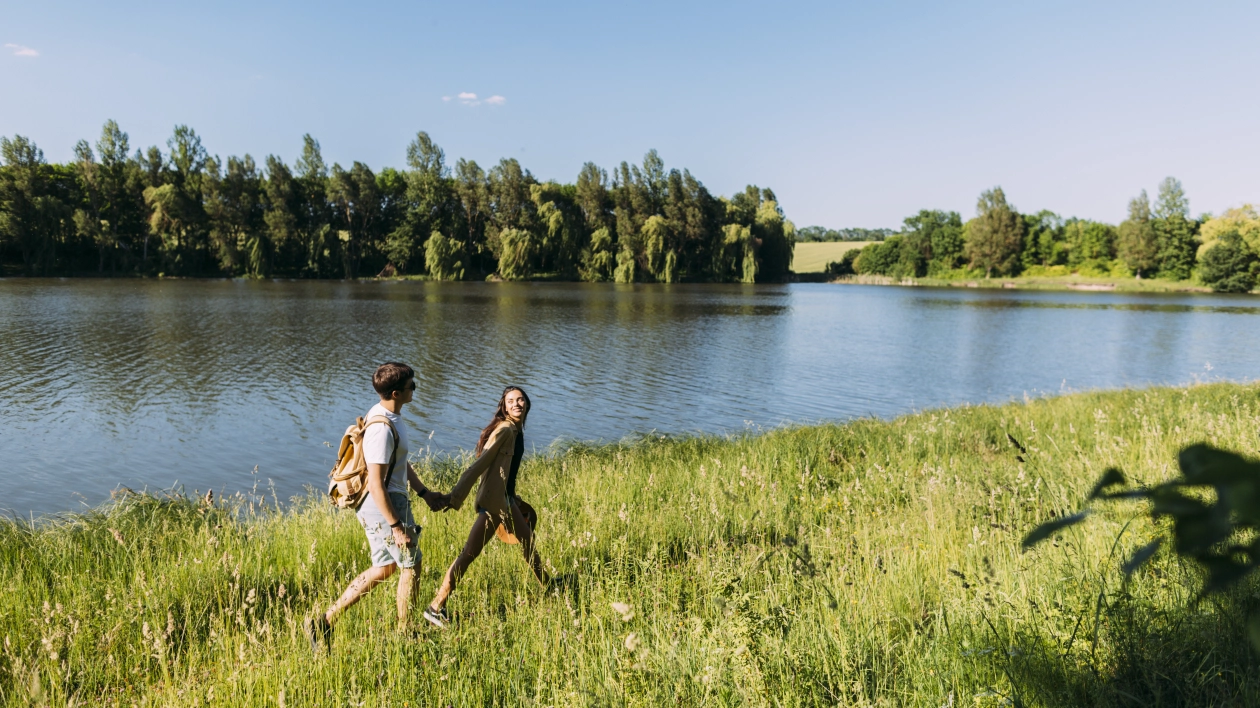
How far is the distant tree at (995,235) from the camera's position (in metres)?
115

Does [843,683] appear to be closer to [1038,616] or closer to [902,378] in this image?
[1038,616]

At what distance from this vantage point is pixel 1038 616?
12.8 feet

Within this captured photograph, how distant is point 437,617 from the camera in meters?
4.67

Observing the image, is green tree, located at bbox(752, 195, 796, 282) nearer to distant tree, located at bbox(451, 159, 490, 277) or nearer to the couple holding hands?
distant tree, located at bbox(451, 159, 490, 277)

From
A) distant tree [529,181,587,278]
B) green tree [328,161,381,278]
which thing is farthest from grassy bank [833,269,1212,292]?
green tree [328,161,381,278]

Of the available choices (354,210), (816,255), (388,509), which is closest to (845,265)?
(816,255)

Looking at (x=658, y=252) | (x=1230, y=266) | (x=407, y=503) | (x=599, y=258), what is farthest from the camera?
(x=1230, y=266)

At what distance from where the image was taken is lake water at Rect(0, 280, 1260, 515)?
13734 millimetres

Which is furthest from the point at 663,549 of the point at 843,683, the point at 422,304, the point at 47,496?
the point at 422,304

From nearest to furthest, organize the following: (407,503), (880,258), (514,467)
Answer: (407,503)
(514,467)
(880,258)

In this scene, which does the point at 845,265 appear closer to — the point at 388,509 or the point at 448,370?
the point at 448,370

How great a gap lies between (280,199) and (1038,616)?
3341 inches

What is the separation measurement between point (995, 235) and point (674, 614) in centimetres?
12742

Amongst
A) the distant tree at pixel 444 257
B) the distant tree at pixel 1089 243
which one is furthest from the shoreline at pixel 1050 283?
the distant tree at pixel 444 257
